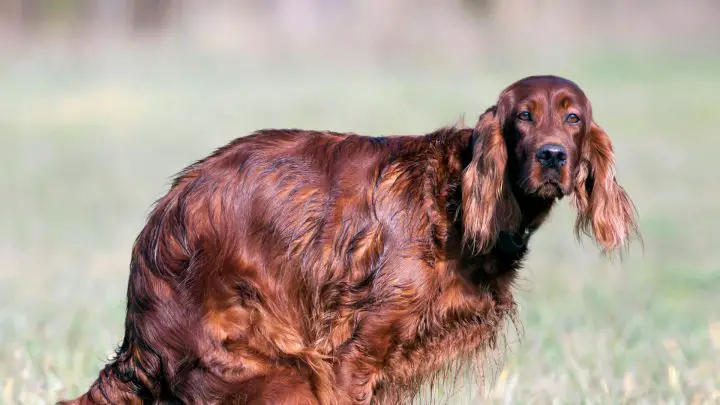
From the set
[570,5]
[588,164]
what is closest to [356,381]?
[588,164]

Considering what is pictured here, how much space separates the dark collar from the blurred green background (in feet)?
2.41

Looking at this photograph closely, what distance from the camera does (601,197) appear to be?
5.02 metres

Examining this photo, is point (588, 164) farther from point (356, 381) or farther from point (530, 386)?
point (530, 386)

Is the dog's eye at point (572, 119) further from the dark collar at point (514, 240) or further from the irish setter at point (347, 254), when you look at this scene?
the dark collar at point (514, 240)

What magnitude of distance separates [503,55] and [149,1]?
12.4 meters

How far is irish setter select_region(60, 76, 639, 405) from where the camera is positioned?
15.3 feet

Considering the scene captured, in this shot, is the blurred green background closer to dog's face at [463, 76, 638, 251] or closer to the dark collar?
the dark collar

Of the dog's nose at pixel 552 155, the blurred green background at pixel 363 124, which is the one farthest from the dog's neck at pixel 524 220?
the blurred green background at pixel 363 124

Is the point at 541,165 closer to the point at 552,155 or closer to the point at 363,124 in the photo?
the point at 552,155

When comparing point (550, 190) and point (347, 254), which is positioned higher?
point (550, 190)

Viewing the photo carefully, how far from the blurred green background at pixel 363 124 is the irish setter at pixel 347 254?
2.65ft

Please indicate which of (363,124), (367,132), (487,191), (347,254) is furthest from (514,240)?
(363,124)

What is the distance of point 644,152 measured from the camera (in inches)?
800

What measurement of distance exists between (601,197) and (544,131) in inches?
17.1
